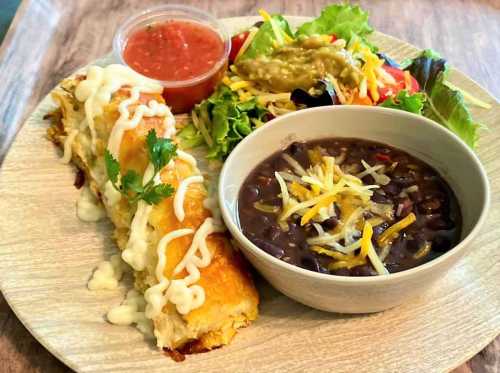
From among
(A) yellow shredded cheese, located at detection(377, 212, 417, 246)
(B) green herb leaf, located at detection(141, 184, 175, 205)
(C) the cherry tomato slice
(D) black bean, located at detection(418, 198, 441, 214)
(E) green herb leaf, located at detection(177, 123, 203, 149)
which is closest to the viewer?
(A) yellow shredded cheese, located at detection(377, 212, 417, 246)

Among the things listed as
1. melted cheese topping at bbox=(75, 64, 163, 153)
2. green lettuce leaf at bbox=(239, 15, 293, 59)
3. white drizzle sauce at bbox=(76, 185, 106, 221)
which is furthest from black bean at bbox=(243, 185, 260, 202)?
green lettuce leaf at bbox=(239, 15, 293, 59)

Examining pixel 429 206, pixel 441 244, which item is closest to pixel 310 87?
pixel 429 206

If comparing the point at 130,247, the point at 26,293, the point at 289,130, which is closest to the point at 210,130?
the point at 289,130

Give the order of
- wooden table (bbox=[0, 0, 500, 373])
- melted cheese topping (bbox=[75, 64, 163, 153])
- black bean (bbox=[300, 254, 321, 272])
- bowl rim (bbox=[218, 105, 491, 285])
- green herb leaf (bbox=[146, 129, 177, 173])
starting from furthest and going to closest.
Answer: wooden table (bbox=[0, 0, 500, 373])
melted cheese topping (bbox=[75, 64, 163, 153])
green herb leaf (bbox=[146, 129, 177, 173])
black bean (bbox=[300, 254, 321, 272])
bowl rim (bbox=[218, 105, 491, 285])

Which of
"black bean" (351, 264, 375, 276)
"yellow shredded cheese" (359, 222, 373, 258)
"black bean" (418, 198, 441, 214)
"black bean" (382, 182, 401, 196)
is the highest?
"yellow shredded cheese" (359, 222, 373, 258)

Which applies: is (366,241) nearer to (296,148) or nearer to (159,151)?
(296,148)

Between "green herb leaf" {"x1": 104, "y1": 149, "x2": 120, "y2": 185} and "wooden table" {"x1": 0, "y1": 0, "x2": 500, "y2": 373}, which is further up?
"green herb leaf" {"x1": 104, "y1": 149, "x2": 120, "y2": 185}

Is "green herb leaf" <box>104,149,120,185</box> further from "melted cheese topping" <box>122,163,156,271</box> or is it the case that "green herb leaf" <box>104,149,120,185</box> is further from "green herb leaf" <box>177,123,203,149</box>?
"green herb leaf" <box>177,123,203,149</box>

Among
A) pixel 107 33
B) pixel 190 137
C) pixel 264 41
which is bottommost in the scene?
pixel 107 33
